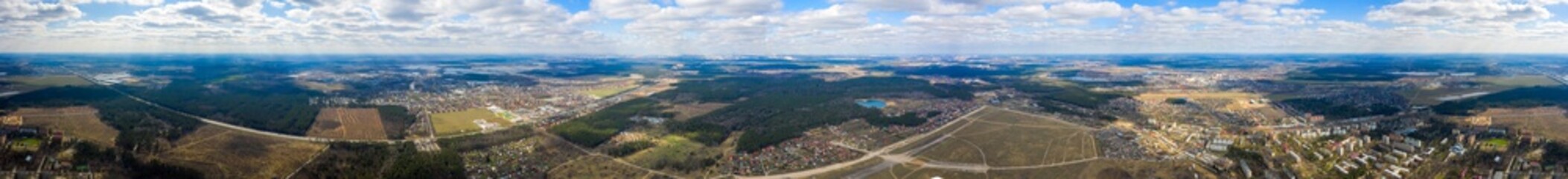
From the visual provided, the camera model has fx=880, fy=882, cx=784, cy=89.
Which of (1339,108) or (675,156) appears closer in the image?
(675,156)

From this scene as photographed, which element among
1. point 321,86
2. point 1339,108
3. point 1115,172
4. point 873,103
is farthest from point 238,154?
point 1339,108

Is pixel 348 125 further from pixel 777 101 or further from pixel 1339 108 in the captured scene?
pixel 1339 108

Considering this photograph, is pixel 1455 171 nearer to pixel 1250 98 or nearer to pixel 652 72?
pixel 1250 98

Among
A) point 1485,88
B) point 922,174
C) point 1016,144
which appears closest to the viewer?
point 922,174

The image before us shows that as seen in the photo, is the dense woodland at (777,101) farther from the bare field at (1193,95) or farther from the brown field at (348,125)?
the brown field at (348,125)

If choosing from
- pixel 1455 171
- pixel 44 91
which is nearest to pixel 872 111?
pixel 1455 171

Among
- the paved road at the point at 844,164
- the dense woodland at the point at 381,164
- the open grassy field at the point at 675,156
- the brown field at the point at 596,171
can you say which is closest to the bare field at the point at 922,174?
the paved road at the point at 844,164

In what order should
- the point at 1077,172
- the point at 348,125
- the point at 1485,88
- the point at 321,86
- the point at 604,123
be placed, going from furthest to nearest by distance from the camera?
1. the point at 321,86
2. the point at 1485,88
3. the point at 604,123
4. the point at 348,125
5. the point at 1077,172
